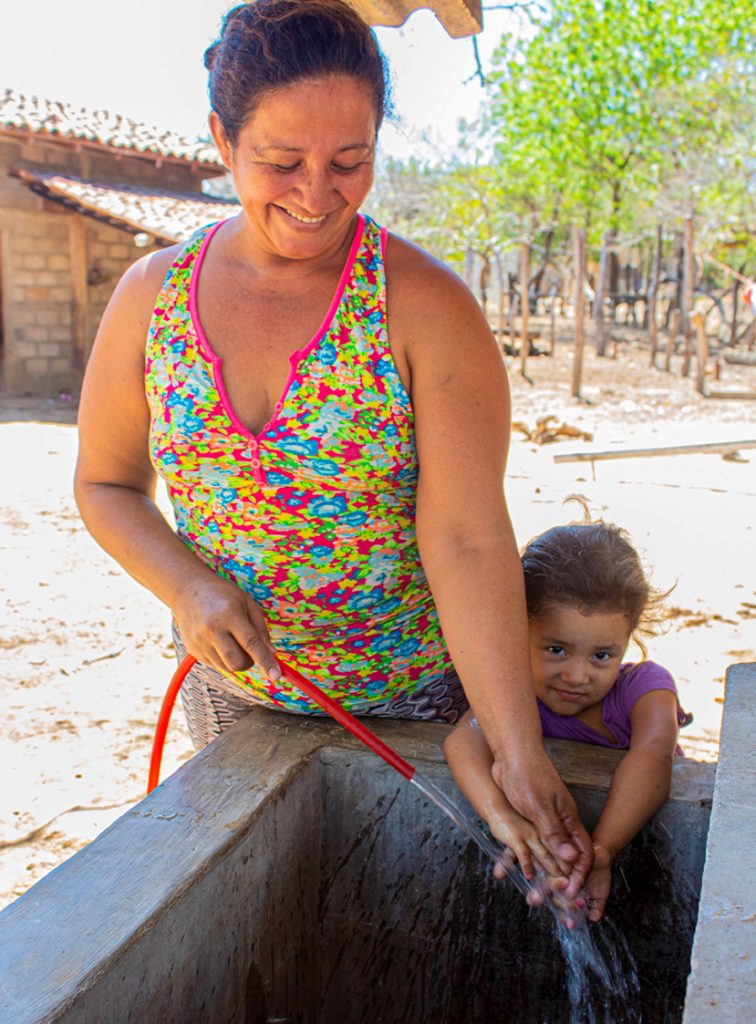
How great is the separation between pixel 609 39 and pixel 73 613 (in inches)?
550

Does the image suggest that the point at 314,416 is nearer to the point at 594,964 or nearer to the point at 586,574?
the point at 586,574

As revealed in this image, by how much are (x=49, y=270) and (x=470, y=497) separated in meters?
13.2

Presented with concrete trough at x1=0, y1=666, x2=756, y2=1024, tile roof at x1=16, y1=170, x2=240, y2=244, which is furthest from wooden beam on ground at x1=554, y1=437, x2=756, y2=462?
tile roof at x1=16, y1=170, x2=240, y2=244

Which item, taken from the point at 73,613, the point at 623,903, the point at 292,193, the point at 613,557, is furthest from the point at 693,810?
the point at 73,613

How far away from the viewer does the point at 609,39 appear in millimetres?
15828

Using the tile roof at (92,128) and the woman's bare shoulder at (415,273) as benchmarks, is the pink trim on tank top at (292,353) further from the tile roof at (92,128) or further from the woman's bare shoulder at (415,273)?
the tile roof at (92,128)

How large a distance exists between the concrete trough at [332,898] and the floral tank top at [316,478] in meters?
0.20

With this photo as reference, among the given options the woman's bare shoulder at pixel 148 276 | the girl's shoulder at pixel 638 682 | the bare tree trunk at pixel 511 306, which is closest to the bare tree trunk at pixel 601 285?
the bare tree trunk at pixel 511 306

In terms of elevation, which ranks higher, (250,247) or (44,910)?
(250,247)

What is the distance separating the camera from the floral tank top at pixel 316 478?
1577mm

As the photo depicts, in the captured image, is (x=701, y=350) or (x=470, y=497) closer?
(x=470, y=497)

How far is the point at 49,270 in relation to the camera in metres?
13.6

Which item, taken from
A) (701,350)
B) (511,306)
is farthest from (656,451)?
(511,306)

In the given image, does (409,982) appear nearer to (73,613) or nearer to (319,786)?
(319,786)
